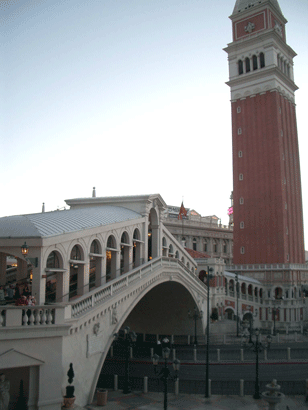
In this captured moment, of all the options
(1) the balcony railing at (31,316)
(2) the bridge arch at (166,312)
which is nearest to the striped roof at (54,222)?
(1) the balcony railing at (31,316)

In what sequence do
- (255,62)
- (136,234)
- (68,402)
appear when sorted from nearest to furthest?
(68,402)
(136,234)
(255,62)

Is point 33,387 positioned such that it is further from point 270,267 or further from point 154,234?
point 270,267

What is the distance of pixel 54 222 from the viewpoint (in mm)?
20562

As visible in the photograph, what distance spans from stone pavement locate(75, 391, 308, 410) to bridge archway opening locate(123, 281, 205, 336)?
1771 centimetres

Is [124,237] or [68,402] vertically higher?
[124,237]

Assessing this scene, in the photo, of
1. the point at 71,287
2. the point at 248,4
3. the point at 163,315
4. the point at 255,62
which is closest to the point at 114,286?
the point at 71,287

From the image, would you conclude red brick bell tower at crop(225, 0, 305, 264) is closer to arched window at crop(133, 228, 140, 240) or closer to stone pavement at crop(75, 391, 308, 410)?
arched window at crop(133, 228, 140, 240)

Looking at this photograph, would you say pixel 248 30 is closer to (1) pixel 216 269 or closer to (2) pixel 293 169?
(2) pixel 293 169

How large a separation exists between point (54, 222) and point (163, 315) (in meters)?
24.6

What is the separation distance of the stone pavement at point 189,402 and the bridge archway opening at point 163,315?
58.1ft

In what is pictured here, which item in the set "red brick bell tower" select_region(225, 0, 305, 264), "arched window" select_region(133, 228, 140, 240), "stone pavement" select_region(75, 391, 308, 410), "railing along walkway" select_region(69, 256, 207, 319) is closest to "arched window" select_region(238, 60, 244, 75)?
"red brick bell tower" select_region(225, 0, 305, 264)

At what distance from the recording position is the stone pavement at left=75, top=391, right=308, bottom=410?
19.9 meters

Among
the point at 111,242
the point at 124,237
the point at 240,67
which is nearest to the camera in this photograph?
the point at 111,242

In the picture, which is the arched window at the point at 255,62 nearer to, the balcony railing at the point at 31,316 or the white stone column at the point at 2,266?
the white stone column at the point at 2,266
